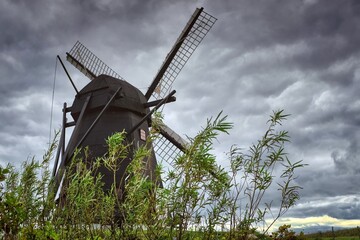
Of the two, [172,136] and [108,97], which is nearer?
[108,97]

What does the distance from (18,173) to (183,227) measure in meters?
2.46

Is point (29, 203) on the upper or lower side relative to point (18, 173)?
lower

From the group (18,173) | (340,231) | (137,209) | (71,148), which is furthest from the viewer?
(340,231)

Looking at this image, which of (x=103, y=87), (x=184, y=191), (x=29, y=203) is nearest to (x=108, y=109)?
(x=103, y=87)

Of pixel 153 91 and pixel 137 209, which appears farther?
pixel 153 91

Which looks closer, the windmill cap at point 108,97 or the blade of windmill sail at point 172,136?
the windmill cap at point 108,97

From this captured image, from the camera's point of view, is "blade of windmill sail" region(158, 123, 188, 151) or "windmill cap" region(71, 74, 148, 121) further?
"blade of windmill sail" region(158, 123, 188, 151)

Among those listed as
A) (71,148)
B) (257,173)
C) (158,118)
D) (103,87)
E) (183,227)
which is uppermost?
(103,87)

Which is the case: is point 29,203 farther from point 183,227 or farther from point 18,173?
point 183,227

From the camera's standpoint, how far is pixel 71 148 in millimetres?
14656

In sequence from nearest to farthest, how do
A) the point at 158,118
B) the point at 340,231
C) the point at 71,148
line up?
the point at 158,118
the point at 71,148
the point at 340,231

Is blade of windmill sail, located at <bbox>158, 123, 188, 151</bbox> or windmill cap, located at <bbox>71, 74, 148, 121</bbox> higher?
windmill cap, located at <bbox>71, 74, 148, 121</bbox>

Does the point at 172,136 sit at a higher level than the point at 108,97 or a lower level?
lower

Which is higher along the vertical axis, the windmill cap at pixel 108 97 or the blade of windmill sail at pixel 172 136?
the windmill cap at pixel 108 97
